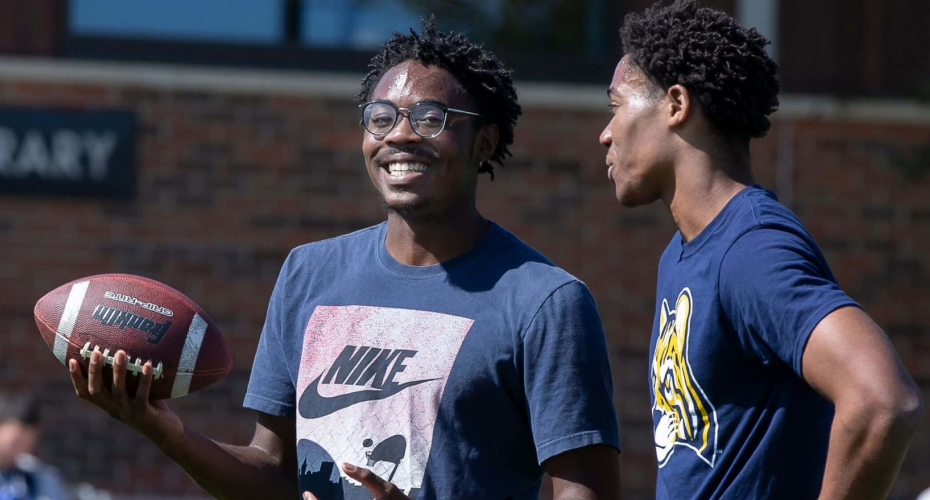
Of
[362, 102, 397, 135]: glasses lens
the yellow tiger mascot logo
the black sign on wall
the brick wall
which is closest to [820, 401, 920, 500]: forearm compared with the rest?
the yellow tiger mascot logo

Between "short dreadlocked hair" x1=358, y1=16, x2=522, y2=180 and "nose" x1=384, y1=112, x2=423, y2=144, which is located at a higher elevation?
"short dreadlocked hair" x1=358, y1=16, x2=522, y2=180

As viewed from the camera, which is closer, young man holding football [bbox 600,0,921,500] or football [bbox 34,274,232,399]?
young man holding football [bbox 600,0,921,500]

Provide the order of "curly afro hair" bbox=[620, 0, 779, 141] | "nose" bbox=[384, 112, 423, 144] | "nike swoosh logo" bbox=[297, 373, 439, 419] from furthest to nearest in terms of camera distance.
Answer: "nose" bbox=[384, 112, 423, 144] → "nike swoosh logo" bbox=[297, 373, 439, 419] → "curly afro hair" bbox=[620, 0, 779, 141]

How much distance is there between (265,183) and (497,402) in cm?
456

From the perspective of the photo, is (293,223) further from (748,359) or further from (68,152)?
(748,359)

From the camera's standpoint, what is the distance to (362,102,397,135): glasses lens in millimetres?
2902

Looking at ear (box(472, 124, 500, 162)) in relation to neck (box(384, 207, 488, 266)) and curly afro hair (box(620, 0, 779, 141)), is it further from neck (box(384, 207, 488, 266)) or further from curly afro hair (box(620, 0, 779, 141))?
curly afro hair (box(620, 0, 779, 141))

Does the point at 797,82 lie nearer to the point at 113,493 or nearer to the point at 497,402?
the point at 113,493

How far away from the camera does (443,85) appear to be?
9.59ft

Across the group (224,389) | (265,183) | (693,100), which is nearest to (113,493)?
(224,389)

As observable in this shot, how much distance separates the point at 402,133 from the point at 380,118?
0.31 feet

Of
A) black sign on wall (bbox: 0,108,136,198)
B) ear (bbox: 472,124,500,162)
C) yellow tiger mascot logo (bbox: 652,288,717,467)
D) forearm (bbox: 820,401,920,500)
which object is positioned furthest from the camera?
black sign on wall (bbox: 0,108,136,198)

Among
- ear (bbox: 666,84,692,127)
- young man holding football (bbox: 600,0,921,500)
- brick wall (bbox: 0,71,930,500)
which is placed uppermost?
ear (bbox: 666,84,692,127)

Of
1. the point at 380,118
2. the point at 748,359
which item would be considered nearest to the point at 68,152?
the point at 380,118
